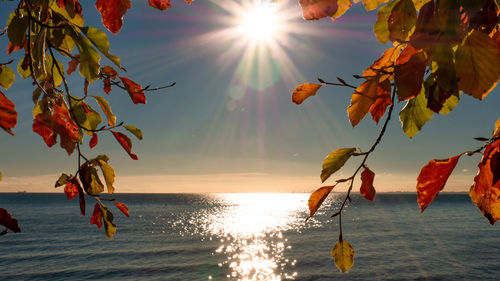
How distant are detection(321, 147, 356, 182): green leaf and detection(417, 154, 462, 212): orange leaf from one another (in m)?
0.14

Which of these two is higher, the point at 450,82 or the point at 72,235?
the point at 450,82

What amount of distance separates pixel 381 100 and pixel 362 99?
94 mm

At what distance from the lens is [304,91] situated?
680mm

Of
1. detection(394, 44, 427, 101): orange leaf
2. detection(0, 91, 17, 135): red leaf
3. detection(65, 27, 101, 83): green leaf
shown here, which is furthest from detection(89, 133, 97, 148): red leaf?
detection(394, 44, 427, 101): orange leaf

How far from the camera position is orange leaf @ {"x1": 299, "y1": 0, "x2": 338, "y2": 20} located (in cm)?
60

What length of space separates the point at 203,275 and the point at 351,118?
113 feet

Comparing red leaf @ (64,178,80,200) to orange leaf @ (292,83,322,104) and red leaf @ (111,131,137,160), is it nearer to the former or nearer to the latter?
red leaf @ (111,131,137,160)

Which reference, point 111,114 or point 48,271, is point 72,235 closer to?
point 48,271

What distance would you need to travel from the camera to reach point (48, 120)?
60cm

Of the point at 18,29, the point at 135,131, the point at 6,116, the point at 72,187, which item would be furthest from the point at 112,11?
the point at 72,187

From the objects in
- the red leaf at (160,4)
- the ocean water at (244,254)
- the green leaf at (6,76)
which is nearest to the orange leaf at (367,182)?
the red leaf at (160,4)

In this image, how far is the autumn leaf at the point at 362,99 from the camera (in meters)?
0.58

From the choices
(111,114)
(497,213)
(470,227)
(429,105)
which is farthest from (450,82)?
(470,227)

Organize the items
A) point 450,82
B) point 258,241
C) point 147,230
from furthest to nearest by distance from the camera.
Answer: point 147,230
point 258,241
point 450,82
